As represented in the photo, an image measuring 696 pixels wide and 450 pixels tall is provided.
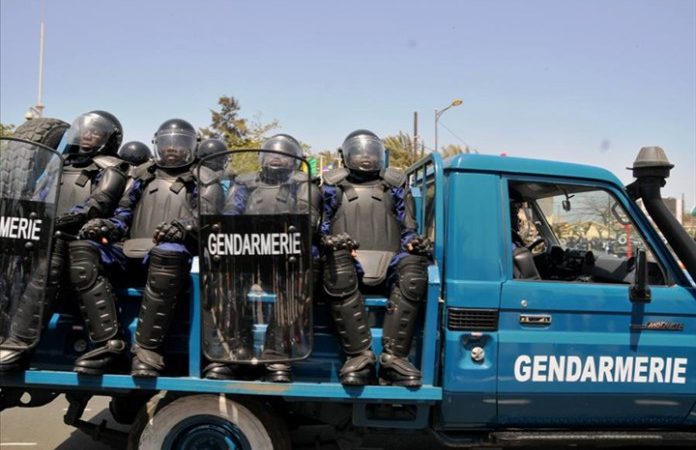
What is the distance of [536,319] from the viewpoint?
3.31 m

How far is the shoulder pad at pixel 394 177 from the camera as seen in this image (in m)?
3.90

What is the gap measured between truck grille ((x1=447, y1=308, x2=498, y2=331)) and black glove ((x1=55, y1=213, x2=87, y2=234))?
7.50 ft

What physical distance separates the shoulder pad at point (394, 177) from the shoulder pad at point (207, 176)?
4.01 ft

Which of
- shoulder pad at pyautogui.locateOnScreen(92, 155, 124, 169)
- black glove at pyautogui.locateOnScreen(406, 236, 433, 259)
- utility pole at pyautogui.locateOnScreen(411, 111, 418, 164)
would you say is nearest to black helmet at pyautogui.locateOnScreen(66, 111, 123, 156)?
shoulder pad at pyautogui.locateOnScreen(92, 155, 124, 169)

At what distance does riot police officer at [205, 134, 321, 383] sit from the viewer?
3.15m

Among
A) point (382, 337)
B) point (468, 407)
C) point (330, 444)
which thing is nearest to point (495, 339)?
point (468, 407)

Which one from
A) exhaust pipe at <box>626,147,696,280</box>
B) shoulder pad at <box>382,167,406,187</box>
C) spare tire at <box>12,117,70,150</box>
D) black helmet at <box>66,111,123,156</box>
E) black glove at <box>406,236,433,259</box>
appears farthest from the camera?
spare tire at <box>12,117,70,150</box>

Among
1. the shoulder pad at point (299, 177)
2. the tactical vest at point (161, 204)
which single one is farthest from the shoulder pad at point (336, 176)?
the tactical vest at point (161, 204)

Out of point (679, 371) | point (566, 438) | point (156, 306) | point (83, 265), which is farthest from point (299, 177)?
point (679, 371)

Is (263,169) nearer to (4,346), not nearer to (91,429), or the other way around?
(4,346)

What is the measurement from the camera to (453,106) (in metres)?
20.8

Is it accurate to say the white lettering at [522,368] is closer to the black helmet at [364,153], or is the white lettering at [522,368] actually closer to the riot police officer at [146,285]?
the black helmet at [364,153]

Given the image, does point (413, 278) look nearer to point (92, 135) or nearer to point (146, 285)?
point (146, 285)

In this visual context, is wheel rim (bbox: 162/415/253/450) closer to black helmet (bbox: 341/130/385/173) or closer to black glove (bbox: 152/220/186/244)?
black glove (bbox: 152/220/186/244)
